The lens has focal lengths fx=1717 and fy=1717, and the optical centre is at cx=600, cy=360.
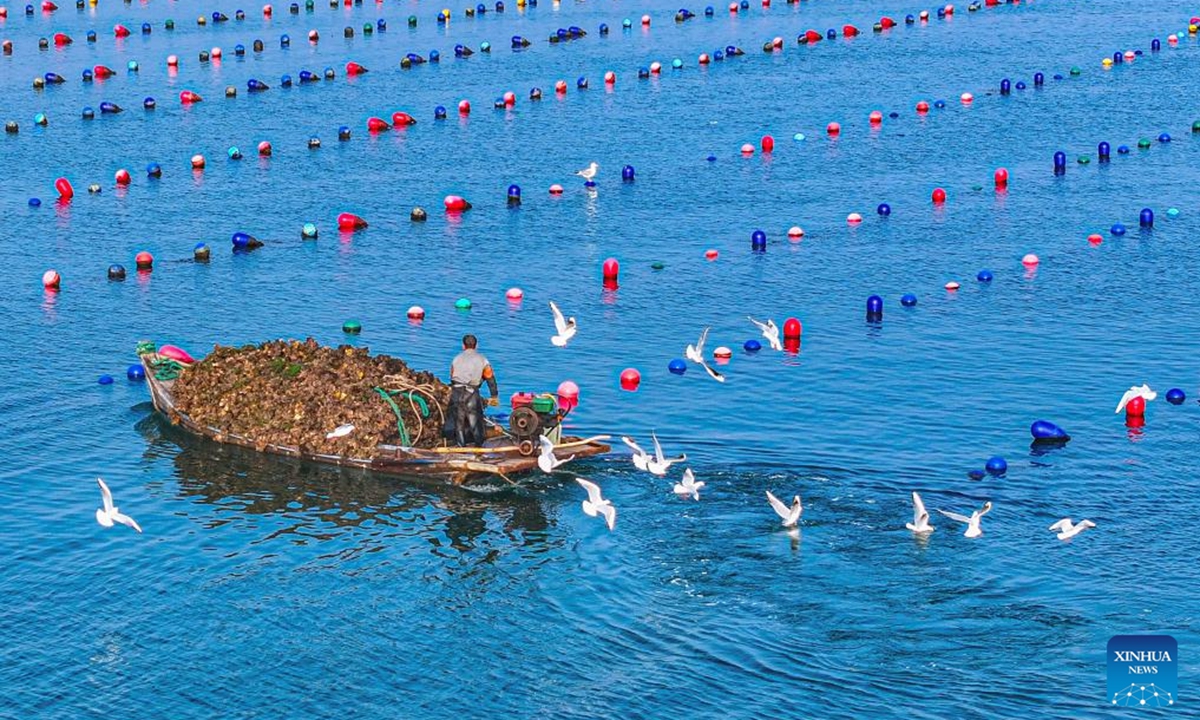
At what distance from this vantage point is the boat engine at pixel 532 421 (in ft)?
146

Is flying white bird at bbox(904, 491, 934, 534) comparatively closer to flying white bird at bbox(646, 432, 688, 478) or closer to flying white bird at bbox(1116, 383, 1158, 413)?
flying white bird at bbox(646, 432, 688, 478)

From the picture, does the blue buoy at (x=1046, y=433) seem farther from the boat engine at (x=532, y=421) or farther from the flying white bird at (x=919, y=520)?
the boat engine at (x=532, y=421)

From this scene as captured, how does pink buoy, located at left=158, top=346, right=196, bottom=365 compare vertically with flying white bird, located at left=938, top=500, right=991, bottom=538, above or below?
above

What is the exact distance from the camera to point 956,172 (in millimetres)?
86312

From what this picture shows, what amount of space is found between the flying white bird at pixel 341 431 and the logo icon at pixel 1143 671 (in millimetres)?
20652

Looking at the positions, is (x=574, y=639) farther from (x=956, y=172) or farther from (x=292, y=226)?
(x=956, y=172)

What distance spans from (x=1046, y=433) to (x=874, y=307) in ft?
45.7

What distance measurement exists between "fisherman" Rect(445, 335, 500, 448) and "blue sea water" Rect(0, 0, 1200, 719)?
1.77 meters

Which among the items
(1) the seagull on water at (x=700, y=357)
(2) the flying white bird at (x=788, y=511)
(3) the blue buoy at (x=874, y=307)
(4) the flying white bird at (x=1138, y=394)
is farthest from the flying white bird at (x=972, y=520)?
(3) the blue buoy at (x=874, y=307)

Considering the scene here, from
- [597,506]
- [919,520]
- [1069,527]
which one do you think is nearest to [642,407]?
[597,506]

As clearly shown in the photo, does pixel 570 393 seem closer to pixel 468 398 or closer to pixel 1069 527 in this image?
pixel 468 398

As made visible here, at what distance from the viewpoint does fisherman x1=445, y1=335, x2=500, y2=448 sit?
44344 mm

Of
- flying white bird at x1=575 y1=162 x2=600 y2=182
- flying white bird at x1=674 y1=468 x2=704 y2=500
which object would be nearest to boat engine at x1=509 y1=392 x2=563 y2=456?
flying white bird at x1=674 y1=468 x2=704 y2=500

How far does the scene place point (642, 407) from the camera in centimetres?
5119
